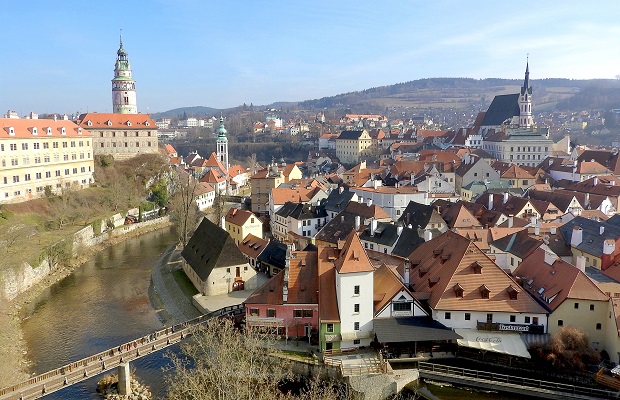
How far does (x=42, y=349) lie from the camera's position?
27328 mm

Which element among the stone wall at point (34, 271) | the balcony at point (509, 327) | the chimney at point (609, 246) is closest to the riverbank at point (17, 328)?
the stone wall at point (34, 271)

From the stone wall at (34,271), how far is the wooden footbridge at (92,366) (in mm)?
13355

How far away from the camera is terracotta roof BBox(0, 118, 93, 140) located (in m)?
52.8

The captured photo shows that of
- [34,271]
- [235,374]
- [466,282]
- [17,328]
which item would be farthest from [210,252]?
[466,282]

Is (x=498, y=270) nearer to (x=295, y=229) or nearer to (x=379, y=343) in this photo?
(x=379, y=343)

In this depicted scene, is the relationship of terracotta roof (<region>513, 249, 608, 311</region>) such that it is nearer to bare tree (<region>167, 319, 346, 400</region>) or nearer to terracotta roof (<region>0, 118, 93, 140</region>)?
bare tree (<region>167, 319, 346, 400</region>)

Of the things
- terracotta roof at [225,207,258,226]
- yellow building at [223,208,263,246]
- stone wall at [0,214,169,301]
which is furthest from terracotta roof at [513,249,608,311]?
stone wall at [0,214,169,301]

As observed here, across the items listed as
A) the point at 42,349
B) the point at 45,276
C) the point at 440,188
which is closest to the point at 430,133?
the point at 440,188

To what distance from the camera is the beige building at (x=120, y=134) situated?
7238 centimetres

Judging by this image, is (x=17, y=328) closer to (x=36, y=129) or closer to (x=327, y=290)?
(x=327, y=290)

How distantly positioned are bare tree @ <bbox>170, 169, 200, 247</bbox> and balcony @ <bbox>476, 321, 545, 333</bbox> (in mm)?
30120

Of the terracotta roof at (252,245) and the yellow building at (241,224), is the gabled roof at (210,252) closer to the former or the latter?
the terracotta roof at (252,245)

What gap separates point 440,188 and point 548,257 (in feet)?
100

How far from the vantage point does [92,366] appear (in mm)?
22438
